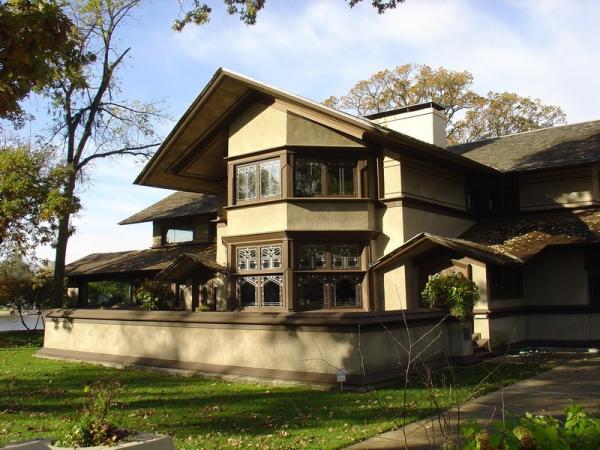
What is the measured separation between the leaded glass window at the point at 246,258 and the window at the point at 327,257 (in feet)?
5.36

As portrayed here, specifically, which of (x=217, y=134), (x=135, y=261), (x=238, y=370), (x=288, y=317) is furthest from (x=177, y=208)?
(x=288, y=317)

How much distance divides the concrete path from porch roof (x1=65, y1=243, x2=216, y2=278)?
13.1m

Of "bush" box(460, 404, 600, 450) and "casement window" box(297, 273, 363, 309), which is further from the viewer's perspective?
"casement window" box(297, 273, 363, 309)

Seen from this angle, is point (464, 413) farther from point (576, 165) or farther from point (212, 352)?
point (576, 165)

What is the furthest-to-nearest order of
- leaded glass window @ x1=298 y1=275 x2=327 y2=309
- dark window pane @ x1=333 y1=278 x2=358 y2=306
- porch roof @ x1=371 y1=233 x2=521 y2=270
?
dark window pane @ x1=333 y1=278 x2=358 y2=306, leaded glass window @ x1=298 y1=275 x2=327 y2=309, porch roof @ x1=371 y1=233 x2=521 y2=270

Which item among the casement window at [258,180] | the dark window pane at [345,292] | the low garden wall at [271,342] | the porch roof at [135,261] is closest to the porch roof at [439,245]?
the dark window pane at [345,292]

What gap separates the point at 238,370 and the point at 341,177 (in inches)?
284

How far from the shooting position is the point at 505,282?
59.4 ft

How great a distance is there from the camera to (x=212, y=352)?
13.5 metres

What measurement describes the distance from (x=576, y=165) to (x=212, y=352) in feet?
43.1

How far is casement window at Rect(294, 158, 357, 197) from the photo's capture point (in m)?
17.6

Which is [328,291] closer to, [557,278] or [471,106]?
[557,278]

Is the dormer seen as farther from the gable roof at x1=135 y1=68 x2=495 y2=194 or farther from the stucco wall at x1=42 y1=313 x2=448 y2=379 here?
the stucco wall at x1=42 y1=313 x2=448 y2=379

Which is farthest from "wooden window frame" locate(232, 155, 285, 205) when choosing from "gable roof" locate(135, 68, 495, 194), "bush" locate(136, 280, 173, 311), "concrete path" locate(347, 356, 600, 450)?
"concrete path" locate(347, 356, 600, 450)
